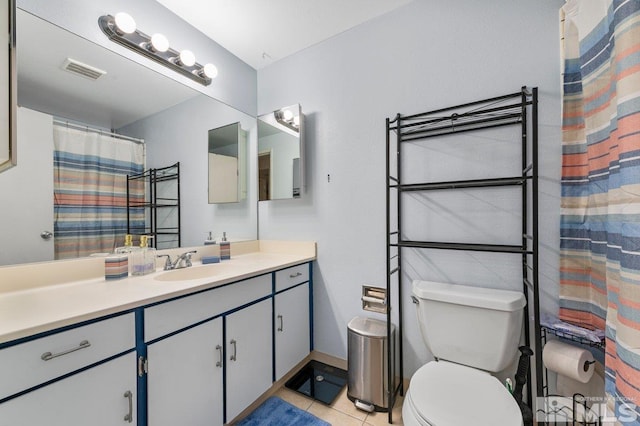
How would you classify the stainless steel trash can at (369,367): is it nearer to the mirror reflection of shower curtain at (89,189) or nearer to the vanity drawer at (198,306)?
the vanity drawer at (198,306)

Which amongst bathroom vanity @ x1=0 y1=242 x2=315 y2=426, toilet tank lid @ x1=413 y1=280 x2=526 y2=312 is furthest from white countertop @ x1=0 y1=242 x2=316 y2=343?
toilet tank lid @ x1=413 y1=280 x2=526 y2=312

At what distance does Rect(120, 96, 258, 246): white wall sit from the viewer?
5.04ft

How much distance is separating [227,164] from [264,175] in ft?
0.98

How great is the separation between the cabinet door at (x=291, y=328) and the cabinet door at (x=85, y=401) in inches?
30.8

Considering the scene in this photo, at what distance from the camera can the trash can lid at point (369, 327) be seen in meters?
1.49

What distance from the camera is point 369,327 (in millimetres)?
1555

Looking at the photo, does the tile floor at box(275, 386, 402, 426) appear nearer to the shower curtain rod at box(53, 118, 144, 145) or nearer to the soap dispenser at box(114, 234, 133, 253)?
the soap dispenser at box(114, 234, 133, 253)

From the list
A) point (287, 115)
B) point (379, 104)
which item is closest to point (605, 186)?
point (379, 104)

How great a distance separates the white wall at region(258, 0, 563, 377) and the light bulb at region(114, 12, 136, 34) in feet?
3.33

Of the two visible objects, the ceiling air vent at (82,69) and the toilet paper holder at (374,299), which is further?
the toilet paper holder at (374,299)

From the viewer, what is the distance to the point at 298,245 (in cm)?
199

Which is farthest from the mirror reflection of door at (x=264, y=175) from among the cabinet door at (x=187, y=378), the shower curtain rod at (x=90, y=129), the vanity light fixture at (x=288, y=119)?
the cabinet door at (x=187, y=378)

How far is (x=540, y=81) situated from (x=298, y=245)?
1714 mm

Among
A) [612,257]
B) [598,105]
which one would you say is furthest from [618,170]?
[598,105]
